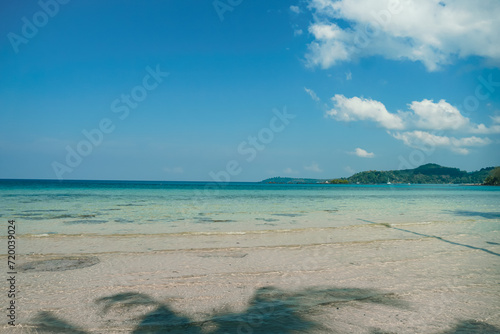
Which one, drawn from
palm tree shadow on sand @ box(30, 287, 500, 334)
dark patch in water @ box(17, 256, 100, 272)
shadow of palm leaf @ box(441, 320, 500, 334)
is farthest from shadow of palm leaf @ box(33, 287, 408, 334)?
dark patch in water @ box(17, 256, 100, 272)

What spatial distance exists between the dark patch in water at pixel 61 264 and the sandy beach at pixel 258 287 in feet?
0.09

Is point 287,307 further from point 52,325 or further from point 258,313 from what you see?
point 52,325

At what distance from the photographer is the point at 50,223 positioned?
16.6m

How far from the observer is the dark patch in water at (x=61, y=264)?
8.12 metres

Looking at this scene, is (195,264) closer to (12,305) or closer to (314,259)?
(314,259)

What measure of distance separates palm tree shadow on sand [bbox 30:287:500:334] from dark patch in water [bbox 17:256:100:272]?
3.18m

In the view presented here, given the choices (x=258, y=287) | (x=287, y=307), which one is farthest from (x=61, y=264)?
(x=287, y=307)

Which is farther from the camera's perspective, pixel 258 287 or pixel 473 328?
pixel 258 287

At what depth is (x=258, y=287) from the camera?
6.58 m

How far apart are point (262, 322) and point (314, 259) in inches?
184

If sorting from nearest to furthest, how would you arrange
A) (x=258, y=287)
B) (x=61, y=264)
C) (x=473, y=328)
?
(x=473, y=328) → (x=258, y=287) → (x=61, y=264)

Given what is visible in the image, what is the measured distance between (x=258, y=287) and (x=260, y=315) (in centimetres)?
148

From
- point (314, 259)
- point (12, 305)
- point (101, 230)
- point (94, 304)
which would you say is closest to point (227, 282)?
point (94, 304)

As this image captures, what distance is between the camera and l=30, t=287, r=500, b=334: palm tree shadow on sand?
461cm
